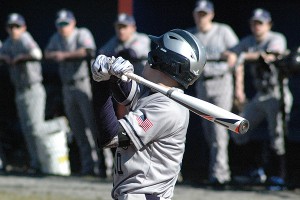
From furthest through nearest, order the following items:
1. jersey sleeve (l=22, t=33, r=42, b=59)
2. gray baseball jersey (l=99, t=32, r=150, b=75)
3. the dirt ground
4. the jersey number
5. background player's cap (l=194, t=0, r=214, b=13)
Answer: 1. jersey sleeve (l=22, t=33, r=42, b=59)
2. gray baseball jersey (l=99, t=32, r=150, b=75)
3. background player's cap (l=194, t=0, r=214, b=13)
4. the dirt ground
5. the jersey number

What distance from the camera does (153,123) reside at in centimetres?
452

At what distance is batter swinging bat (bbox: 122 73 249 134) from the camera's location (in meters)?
4.41

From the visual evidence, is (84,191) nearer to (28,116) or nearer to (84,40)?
(28,116)

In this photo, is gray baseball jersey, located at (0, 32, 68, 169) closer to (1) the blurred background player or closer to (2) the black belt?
(1) the blurred background player

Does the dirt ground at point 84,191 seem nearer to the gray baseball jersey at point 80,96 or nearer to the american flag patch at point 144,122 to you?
the gray baseball jersey at point 80,96

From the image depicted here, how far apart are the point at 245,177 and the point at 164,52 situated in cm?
460

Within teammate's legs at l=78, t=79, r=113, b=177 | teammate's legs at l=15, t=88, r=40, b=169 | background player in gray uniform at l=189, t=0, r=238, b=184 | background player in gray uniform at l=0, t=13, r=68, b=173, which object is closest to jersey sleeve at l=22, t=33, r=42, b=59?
background player in gray uniform at l=0, t=13, r=68, b=173

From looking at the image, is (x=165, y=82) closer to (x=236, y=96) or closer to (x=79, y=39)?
(x=236, y=96)

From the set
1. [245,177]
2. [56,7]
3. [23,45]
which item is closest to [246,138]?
[245,177]

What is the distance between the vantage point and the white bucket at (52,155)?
9.63 metres

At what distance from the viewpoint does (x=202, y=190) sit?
852 centimetres

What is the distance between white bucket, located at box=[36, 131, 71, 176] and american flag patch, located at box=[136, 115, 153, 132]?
517cm

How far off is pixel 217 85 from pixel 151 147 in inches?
157

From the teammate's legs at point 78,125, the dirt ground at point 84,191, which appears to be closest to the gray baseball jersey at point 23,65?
the teammate's legs at point 78,125
